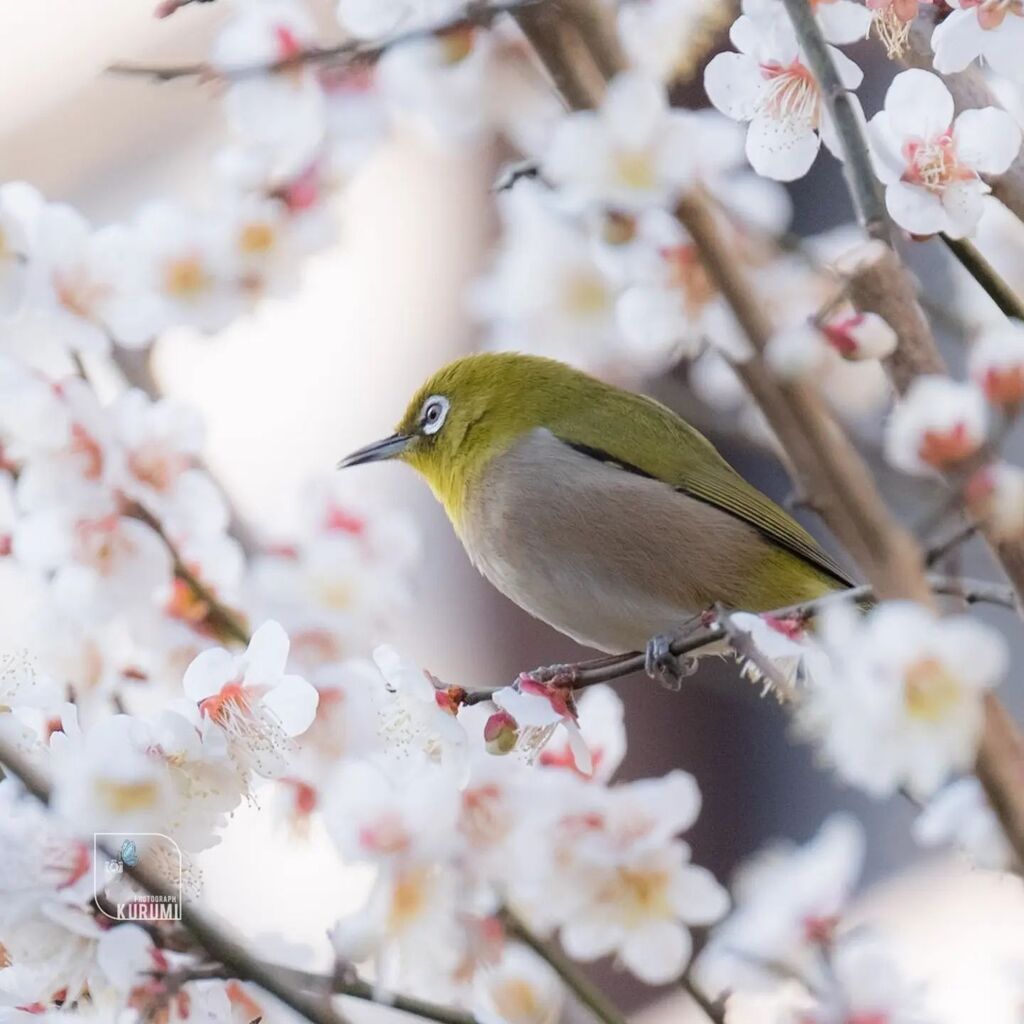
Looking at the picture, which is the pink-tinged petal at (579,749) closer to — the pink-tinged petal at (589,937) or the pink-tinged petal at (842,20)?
the pink-tinged petal at (589,937)

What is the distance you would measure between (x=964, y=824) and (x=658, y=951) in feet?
0.71

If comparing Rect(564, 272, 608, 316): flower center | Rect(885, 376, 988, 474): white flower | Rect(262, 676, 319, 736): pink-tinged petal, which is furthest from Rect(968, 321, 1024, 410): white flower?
Rect(564, 272, 608, 316): flower center

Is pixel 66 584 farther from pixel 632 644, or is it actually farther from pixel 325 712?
pixel 632 644

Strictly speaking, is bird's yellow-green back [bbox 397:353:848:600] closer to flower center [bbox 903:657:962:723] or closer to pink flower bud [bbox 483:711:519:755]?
pink flower bud [bbox 483:711:519:755]

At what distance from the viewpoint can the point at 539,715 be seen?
1053 millimetres

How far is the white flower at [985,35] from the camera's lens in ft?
3.27

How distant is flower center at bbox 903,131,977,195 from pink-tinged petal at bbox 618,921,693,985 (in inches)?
21.3

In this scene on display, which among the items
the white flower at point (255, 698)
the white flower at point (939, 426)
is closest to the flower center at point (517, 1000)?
the white flower at point (255, 698)

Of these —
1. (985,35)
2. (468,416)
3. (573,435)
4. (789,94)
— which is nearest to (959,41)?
(985,35)

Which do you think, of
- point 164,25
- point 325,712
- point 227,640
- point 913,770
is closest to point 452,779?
point 325,712

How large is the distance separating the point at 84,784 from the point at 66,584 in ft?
1.40

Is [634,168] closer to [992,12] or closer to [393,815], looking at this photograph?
[992,12]

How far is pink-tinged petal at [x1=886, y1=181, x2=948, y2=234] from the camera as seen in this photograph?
1.02 metres

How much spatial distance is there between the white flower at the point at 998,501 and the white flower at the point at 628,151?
300mm
